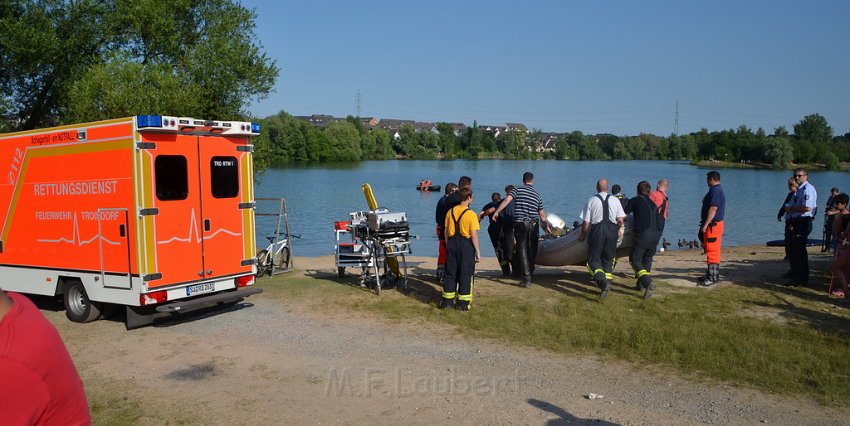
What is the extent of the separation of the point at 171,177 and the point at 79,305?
2497 mm

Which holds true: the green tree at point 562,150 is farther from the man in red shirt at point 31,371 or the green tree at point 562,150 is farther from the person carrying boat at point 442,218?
the man in red shirt at point 31,371

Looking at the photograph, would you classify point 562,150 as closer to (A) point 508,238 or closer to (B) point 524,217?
(A) point 508,238

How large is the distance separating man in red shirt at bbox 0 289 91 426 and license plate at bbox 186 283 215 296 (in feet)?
23.6

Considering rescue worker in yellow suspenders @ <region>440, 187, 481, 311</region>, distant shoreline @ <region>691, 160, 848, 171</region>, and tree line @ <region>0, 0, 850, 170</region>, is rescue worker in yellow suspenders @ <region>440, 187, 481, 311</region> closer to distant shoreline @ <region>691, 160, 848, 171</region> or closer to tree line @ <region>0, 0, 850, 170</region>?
tree line @ <region>0, 0, 850, 170</region>

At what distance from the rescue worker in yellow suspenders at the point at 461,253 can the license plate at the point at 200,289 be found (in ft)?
11.1

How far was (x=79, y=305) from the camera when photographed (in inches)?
384

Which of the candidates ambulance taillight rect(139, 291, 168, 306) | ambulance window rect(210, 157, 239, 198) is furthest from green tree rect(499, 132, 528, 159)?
ambulance taillight rect(139, 291, 168, 306)

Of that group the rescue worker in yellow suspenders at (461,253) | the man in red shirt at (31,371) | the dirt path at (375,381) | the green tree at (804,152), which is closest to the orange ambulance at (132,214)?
the dirt path at (375,381)

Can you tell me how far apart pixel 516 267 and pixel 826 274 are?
18.7 ft

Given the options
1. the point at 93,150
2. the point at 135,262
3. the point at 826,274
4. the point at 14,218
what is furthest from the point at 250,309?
the point at 826,274

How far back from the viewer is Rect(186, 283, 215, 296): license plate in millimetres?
9344

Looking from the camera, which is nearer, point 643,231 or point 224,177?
point 224,177

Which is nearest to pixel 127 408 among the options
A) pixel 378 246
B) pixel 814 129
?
pixel 378 246

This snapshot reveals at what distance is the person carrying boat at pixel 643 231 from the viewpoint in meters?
10.7
